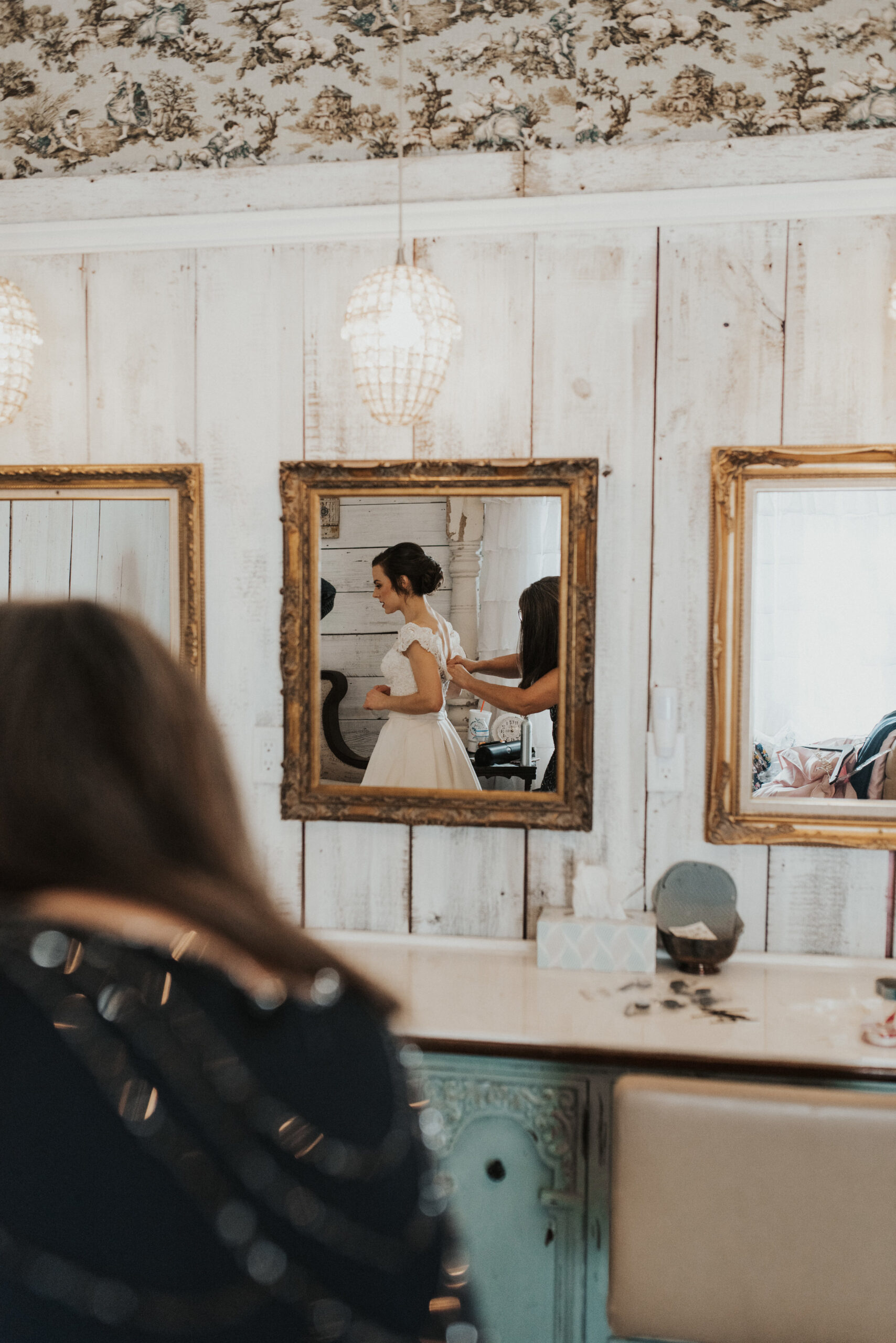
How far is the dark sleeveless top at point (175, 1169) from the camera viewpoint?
1.86 feet

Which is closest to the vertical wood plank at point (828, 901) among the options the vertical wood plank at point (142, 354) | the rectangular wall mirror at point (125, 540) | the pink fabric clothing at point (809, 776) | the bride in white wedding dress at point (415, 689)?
the pink fabric clothing at point (809, 776)

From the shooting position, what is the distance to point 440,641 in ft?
6.13

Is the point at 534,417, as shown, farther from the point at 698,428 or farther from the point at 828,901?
the point at 828,901

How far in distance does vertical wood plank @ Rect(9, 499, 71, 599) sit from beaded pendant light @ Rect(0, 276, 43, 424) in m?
0.20

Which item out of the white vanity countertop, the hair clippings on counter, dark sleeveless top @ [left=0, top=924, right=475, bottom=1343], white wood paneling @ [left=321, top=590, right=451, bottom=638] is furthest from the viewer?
white wood paneling @ [left=321, top=590, right=451, bottom=638]

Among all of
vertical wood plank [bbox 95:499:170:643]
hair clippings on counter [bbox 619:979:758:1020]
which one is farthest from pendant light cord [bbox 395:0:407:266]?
hair clippings on counter [bbox 619:979:758:1020]

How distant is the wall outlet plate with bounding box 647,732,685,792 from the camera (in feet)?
6.11

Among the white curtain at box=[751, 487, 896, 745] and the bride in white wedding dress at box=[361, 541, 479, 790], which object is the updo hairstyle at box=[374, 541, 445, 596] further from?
the white curtain at box=[751, 487, 896, 745]

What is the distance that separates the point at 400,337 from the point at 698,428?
2.09 ft

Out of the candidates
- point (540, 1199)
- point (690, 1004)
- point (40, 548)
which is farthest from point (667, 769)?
point (40, 548)

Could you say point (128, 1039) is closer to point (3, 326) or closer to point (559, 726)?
point (559, 726)

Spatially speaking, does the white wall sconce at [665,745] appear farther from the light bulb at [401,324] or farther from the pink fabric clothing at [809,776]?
the light bulb at [401,324]

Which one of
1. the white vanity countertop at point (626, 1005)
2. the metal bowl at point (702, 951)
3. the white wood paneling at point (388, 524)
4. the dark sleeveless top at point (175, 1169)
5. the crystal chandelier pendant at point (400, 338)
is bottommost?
the white vanity countertop at point (626, 1005)

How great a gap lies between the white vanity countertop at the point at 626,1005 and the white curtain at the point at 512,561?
1.57ft
